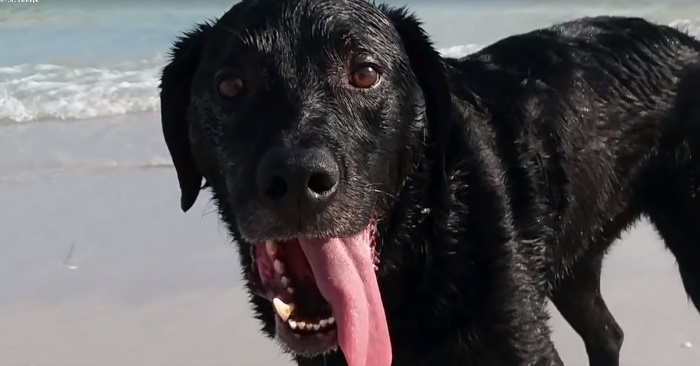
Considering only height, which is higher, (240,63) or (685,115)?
(685,115)

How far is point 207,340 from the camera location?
15.1ft

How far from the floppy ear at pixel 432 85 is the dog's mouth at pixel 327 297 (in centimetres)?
38

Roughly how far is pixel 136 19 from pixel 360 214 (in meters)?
12.0

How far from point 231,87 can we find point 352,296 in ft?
2.36

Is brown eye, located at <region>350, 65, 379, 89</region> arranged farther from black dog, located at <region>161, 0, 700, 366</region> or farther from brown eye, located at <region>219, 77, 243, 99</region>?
brown eye, located at <region>219, 77, 243, 99</region>

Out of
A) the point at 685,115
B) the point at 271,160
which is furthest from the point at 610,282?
the point at 271,160

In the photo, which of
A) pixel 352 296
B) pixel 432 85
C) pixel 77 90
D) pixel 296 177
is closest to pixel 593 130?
pixel 432 85

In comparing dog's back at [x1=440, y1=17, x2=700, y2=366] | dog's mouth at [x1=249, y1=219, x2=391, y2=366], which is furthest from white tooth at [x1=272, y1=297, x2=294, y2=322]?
dog's back at [x1=440, y1=17, x2=700, y2=366]

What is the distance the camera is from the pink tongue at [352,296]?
2.76 meters

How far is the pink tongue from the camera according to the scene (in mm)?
2762

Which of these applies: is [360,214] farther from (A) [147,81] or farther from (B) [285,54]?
(A) [147,81]

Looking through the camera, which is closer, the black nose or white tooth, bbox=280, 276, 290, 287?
the black nose

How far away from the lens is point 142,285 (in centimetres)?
512

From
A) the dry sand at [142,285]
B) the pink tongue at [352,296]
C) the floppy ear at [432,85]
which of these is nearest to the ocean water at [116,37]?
the dry sand at [142,285]
